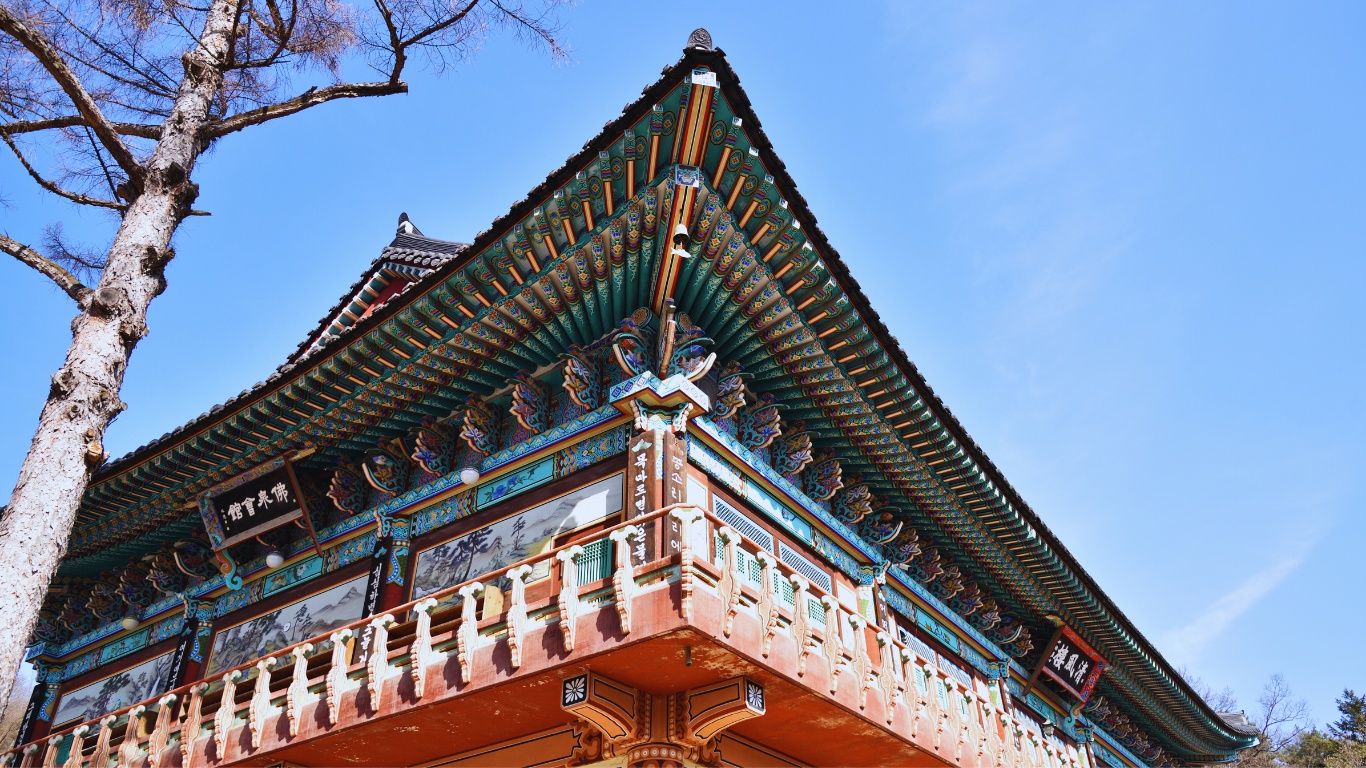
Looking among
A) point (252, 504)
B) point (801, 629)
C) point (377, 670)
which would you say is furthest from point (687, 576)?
point (252, 504)

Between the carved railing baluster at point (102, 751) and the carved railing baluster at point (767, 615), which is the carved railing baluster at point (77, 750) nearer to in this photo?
the carved railing baluster at point (102, 751)

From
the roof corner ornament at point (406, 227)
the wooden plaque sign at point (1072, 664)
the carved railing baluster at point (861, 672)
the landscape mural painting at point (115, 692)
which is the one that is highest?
the roof corner ornament at point (406, 227)

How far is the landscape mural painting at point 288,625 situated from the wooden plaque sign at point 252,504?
107 centimetres

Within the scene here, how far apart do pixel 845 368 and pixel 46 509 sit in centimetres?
885

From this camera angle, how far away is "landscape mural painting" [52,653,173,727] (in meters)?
15.3

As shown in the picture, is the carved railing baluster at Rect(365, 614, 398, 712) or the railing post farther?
the carved railing baluster at Rect(365, 614, 398, 712)

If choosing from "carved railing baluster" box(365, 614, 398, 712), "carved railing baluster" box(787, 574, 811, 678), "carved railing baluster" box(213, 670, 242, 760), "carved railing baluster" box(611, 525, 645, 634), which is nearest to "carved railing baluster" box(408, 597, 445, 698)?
"carved railing baluster" box(365, 614, 398, 712)

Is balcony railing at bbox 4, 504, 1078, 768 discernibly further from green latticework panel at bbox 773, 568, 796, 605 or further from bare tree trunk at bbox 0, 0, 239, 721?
bare tree trunk at bbox 0, 0, 239, 721

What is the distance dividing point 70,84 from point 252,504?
6449 mm

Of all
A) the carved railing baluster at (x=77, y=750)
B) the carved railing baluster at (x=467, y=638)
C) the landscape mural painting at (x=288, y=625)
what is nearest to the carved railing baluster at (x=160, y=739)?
the carved railing baluster at (x=77, y=750)

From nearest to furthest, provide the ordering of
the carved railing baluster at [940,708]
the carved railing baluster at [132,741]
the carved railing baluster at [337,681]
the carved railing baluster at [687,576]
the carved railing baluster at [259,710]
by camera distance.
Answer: the carved railing baluster at [687,576] < the carved railing baluster at [337,681] < the carved railing baluster at [259,710] < the carved railing baluster at [940,708] < the carved railing baluster at [132,741]

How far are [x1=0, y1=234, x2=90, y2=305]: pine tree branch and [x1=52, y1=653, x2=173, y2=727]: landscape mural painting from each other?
7393 mm

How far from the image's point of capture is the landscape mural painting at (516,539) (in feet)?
37.3

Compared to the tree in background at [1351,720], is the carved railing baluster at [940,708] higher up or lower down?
lower down
